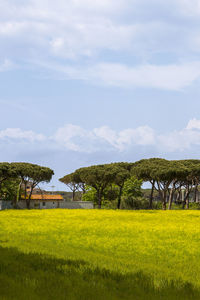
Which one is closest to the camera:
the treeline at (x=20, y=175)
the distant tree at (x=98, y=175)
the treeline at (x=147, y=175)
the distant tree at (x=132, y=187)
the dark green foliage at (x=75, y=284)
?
the dark green foliage at (x=75, y=284)

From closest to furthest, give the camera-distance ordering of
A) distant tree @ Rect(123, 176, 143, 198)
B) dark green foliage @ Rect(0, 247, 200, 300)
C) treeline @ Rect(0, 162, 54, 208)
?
dark green foliage @ Rect(0, 247, 200, 300) < treeline @ Rect(0, 162, 54, 208) < distant tree @ Rect(123, 176, 143, 198)

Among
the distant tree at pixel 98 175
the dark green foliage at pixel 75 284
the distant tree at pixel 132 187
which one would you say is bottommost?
the dark green foliage at pixel 75 284

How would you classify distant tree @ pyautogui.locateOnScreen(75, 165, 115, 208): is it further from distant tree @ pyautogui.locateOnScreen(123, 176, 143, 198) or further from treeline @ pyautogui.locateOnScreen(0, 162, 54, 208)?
distant tree @ pyautogui.locateOnScreen(123, 176, 143, 198)

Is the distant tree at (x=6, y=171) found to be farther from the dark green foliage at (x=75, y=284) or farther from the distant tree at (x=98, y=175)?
the dark green foliage at (x=75, y=284)

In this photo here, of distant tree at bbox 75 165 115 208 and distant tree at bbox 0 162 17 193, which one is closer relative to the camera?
distant tree at bbox 0 162 17 193

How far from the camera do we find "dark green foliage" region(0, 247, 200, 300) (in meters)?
8.18

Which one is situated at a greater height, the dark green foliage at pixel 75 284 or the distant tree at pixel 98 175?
the distant tree at pixel 98 175

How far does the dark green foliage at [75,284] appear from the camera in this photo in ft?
26.8

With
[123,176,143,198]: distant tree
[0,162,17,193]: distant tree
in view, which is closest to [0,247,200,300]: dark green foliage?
[0,162,17,193]: distant tree

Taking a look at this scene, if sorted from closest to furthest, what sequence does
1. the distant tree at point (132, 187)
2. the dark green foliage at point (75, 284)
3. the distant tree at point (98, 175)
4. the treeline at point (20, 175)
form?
the dark green foliage at point (75, 284), the treeline at point (20, 175), the distant tree at point (98, 175), the distant tree at point (132, 187)

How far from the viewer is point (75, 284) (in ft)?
30.7

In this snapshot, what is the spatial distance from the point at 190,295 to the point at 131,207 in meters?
73.3

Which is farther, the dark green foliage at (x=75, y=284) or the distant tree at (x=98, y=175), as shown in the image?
the distant tree at (x=98, y=175)

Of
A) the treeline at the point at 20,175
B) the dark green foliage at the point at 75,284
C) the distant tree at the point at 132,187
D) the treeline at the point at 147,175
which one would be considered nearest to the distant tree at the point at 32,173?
the treeline at the point at 20,175
